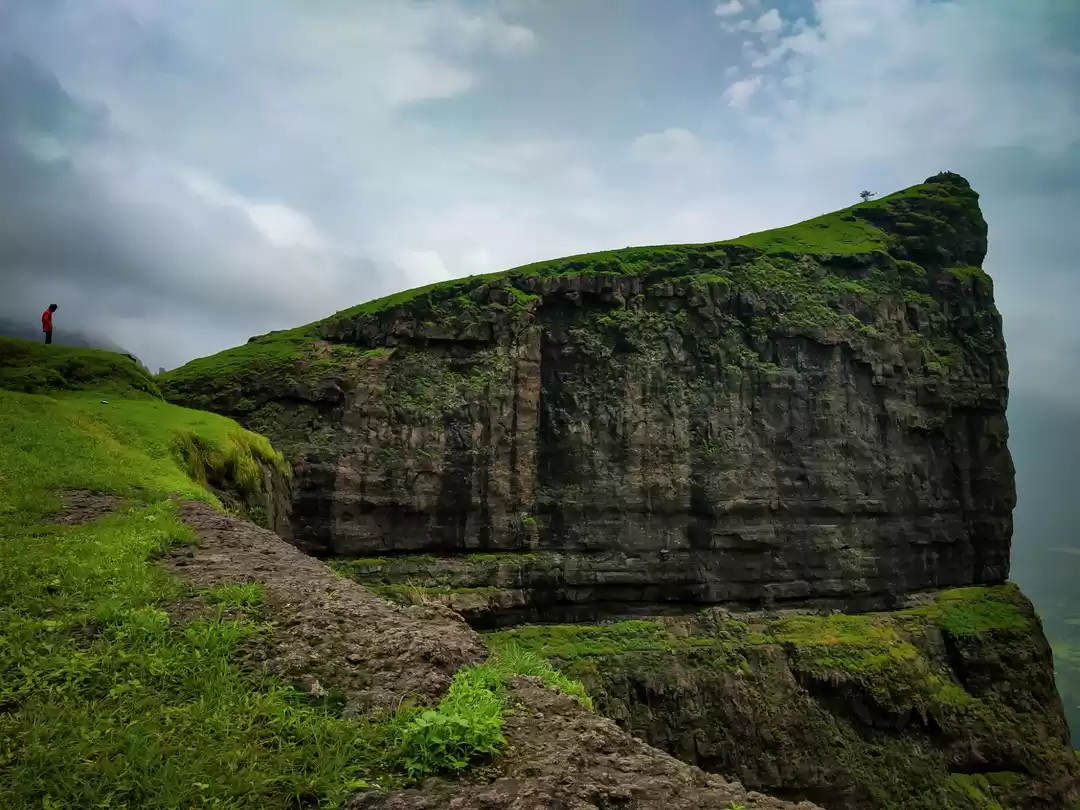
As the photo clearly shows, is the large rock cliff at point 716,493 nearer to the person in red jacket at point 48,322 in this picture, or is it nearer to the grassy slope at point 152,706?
the person in red jacket at point 48,322

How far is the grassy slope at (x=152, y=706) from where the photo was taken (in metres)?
3.80

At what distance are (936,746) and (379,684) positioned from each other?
34756 millimetres

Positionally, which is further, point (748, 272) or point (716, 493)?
point (748, 272)

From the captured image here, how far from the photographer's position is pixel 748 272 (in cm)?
3784

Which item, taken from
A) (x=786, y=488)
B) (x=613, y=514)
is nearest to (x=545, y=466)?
(x=613, y=514)

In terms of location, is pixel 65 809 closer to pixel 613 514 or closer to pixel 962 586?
pixel 613 514

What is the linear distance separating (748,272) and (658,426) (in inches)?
438

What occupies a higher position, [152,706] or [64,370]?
[64,370]

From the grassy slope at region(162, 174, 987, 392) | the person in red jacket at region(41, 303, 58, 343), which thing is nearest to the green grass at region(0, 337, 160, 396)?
the person in red jacket at region(41, 303, 58, 343)

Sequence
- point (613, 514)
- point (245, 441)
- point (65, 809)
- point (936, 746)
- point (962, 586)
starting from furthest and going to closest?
1. point (962, 586)
2. point (613, 514)
3. point (936, 746)
4. point (245, 441)
5. point (65, 809)

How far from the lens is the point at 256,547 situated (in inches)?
333

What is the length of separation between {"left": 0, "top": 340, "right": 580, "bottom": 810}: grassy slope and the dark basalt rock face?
23733 millimetres

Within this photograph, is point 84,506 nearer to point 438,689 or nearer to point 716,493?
point 438,689

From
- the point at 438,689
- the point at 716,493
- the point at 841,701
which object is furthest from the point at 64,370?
the point at 841,701
